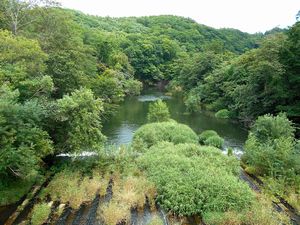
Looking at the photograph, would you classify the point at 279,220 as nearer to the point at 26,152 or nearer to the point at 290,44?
the point at 26,152

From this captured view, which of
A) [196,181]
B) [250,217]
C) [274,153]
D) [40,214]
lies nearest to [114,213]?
[40,214]

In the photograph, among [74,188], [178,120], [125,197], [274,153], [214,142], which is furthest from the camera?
[178,120]

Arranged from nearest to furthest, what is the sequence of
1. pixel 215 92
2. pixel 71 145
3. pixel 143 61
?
pixel 71 145 → pixel 215 92 → pixel 143 61

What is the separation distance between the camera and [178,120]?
3922 centimetres

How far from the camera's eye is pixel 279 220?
1402 cm

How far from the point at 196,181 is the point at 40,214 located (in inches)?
311

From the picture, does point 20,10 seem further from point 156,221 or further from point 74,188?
point 156,221

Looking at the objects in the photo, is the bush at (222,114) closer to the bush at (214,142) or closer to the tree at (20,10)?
the bush at (214,142)

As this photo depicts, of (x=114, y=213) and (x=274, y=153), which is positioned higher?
(x=274, y=153)

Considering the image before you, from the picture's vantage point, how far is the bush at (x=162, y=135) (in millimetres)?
23984

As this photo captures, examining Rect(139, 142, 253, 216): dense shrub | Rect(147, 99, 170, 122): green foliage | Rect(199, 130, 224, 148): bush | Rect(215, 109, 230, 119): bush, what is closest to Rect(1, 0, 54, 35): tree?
Rect(147, 99, 170, 122): green foliage

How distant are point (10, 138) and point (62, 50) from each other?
58.4 feet

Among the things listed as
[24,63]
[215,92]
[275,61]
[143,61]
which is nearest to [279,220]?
[24,63]

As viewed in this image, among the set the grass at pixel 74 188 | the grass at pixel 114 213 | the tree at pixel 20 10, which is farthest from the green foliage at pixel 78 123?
the tree at pixel 20 10
